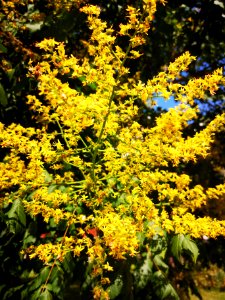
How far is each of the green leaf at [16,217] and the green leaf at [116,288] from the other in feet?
2.63

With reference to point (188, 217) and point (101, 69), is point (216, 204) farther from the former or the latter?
point (101, 69)

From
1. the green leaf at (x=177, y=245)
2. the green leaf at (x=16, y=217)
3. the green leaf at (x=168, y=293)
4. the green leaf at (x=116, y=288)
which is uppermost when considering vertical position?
the green leaf at (x=177, y=245)

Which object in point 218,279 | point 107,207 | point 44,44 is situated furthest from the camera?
point 218,279

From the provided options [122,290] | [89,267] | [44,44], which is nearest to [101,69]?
[44,44]

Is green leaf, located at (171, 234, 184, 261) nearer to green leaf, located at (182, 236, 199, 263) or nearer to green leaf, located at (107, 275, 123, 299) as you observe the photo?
green leaf, located at (182, 236, 199, 263)

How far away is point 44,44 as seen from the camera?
198 centimetres

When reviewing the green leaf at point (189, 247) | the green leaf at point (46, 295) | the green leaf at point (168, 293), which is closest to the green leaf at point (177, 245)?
the green leaf at point (189, 247)

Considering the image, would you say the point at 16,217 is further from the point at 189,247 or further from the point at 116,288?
the point at 189,247

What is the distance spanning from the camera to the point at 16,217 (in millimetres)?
2426

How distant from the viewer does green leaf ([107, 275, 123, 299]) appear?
2506 mm

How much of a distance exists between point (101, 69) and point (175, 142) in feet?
2.04

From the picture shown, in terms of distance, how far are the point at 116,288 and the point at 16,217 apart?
0.90 m

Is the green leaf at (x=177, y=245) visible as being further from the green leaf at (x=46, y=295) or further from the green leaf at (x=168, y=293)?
the green leaf at (x=46, y=295)

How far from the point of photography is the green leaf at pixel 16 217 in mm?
2393
